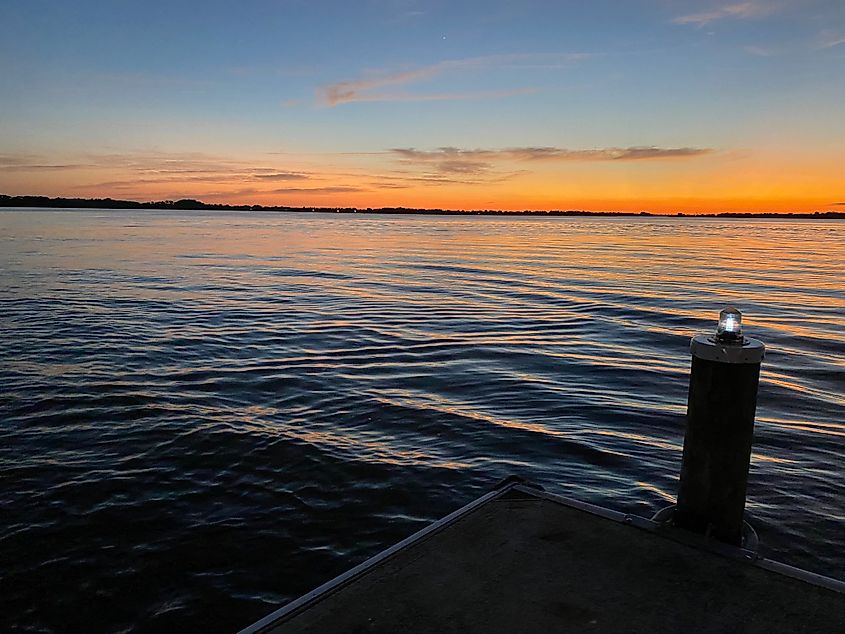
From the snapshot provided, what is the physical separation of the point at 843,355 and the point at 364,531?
517 inches

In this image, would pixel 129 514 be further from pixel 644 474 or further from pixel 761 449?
pixel 761 449

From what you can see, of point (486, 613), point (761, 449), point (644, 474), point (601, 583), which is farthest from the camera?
point (761, 449)

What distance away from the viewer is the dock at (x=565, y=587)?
12.1 feet

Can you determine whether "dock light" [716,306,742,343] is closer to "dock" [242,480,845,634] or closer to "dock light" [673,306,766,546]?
"dock light" [673,306,766,546]

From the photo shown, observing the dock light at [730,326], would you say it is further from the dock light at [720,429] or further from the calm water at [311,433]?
the calm water at [311,433]

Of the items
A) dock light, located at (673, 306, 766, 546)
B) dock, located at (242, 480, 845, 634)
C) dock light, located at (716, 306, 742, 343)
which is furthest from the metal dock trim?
dock light, located at (716, 306, 742, 343)

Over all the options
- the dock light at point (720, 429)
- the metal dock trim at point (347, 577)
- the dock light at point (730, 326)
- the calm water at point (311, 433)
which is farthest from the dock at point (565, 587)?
the calm water at point (311, 433)

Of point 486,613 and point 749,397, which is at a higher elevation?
point 749,397

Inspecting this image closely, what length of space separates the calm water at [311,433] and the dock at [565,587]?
1.65m

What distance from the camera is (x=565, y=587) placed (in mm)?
4031

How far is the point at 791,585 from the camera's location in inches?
161

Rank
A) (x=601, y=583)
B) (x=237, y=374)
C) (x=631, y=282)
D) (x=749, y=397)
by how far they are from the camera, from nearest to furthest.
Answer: (x=601, y=583) < (x=749, y=397) < (x=237, y=374) < (x=631, y=282)

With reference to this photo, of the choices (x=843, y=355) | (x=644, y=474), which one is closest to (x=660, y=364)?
(x=843, y=355)

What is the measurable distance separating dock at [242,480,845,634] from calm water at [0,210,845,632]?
165 cm
